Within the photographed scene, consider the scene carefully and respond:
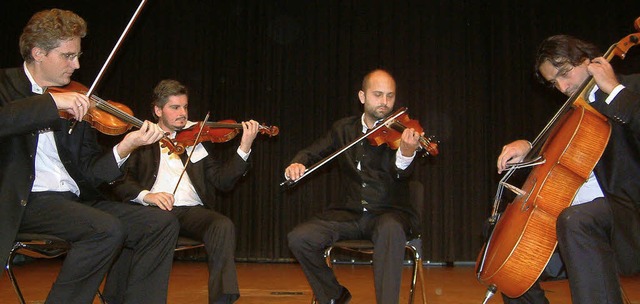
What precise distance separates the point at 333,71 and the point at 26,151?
13.6 feet

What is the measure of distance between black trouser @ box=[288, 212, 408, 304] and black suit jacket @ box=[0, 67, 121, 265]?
94cm

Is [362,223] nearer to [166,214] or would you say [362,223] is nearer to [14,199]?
[166,214]

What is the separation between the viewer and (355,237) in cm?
303

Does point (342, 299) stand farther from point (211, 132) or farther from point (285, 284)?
point (285, 284)

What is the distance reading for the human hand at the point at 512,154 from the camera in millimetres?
2584

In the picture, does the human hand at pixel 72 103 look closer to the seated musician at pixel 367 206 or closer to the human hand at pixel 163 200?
the human hand at pixel 163 200

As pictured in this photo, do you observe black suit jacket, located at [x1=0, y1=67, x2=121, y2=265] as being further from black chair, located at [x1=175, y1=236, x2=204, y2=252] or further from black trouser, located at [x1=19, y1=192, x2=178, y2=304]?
black chair, located at [x1=175, y1=236, x2=204, y2=252]

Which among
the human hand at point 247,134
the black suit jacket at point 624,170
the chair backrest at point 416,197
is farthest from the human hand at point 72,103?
the black suit jacket at point 624,170

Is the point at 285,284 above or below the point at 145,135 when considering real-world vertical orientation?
below

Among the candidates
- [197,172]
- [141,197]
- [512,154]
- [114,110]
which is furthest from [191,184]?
[512,154]

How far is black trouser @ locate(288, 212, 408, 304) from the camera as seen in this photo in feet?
8.82

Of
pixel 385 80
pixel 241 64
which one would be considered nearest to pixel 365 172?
pixel 385 80

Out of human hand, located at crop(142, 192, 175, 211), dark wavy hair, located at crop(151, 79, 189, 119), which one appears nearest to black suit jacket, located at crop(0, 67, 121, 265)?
human hand, located at crop(142, 192, 175, 211)

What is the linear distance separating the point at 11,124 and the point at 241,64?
4.30 meters
